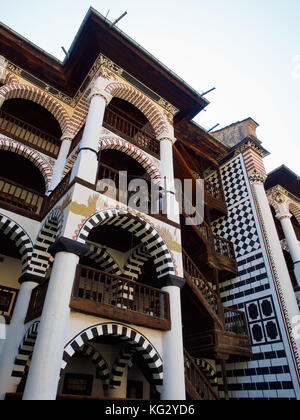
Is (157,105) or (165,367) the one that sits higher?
(157,105)

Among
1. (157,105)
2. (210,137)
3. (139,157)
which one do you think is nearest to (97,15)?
(157,105)

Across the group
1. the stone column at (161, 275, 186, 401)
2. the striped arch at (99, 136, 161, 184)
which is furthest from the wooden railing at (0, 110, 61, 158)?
the stone column at (161, 275, 186, 401)

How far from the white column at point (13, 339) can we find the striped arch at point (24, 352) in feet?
0.25

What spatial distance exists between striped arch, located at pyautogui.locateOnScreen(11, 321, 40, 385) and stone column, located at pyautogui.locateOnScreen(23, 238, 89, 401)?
1.14 metres

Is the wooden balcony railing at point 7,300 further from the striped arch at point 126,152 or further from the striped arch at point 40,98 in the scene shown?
the striped arch at point 40,98

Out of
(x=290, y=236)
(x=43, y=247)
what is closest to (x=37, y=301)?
(x=43, y=247)

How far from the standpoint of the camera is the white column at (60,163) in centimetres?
807

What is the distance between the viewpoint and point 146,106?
31.6 ft

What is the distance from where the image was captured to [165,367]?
18.5 feet

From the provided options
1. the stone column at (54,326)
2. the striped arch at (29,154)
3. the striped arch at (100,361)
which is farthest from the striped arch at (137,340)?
the striped arch at (29,154)

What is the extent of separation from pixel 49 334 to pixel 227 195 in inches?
339

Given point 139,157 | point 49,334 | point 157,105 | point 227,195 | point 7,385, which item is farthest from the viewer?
point 227,195
